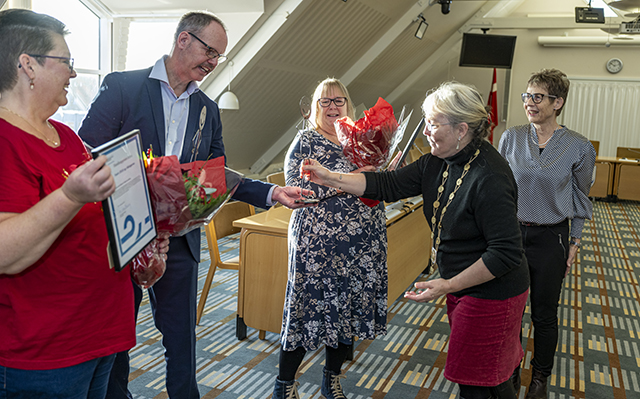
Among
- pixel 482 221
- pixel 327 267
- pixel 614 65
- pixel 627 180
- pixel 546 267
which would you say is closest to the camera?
pixel 482 221

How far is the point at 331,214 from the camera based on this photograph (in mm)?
2330

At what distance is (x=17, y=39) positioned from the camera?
1140 mm

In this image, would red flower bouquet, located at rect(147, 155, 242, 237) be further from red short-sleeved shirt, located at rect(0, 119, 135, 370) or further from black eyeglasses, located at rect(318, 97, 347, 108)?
black eyeglasses, located at rect(318, 97, 347, 108)

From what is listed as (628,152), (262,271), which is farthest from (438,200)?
(628,152)

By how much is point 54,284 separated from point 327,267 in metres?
1.34

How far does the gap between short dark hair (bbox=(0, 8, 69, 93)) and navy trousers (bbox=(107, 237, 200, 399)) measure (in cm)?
84

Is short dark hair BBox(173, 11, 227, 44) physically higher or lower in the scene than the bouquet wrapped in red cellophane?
higher

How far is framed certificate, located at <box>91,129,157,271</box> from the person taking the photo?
100 centimetres

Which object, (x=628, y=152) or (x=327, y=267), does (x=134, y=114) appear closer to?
(x=327, y=267)

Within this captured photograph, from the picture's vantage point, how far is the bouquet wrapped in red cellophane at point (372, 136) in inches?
82.6

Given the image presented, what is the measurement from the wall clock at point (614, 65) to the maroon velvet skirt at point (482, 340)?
9.81m

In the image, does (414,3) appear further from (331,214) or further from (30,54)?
(30,54)

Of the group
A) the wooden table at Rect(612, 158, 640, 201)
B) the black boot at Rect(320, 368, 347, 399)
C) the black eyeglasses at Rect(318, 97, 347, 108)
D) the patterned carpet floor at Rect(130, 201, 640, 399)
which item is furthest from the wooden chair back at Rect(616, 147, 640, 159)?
the black boot at Rect(320, 368, 347, 399)

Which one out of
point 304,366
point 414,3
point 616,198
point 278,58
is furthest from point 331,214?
point 616,198
